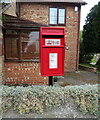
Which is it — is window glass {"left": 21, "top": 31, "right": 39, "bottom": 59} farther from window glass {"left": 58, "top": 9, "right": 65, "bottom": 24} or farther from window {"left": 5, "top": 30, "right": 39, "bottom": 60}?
window glass {"left": 58, "top": 9, "right": 65, "bottom": 24}

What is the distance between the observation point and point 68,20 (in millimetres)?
8617

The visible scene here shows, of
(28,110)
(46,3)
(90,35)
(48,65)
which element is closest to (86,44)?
(90,35)

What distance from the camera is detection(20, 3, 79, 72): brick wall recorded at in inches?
325

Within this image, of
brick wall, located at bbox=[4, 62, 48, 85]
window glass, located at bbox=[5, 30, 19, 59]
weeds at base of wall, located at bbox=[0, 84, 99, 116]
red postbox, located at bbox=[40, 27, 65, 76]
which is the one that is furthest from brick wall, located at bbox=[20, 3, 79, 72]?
weeds at base of wall, located at bbox=[0, 84, 99, 116]

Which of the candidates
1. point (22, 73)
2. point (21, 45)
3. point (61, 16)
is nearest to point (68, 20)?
point (61, 16)

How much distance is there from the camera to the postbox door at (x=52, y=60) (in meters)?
2.45

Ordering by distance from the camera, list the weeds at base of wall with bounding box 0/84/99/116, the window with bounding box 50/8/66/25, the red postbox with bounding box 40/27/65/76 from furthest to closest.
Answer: the window with bounding box 50/8/66/25 → the red postbox with bounding box 40/27/65/76 → the weeds at base of wall with bounding box 0/84/99/116

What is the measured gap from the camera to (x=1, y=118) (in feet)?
6.88

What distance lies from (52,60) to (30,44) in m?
2.92

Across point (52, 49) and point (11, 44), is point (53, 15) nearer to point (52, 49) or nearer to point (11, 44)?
point (11, 44)

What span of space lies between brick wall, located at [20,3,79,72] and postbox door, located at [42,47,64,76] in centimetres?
654

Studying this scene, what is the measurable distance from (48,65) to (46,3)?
7385mm

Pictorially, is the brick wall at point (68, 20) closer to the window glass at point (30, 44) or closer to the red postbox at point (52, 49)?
the window glass at point (30, 44)

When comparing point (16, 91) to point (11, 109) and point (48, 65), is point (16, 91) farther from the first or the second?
point (48, 65)
